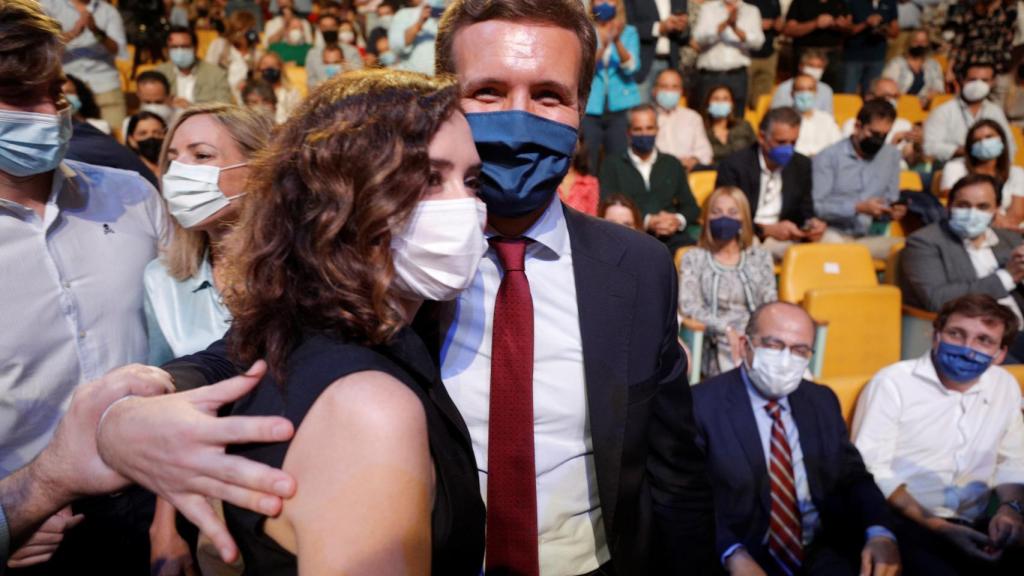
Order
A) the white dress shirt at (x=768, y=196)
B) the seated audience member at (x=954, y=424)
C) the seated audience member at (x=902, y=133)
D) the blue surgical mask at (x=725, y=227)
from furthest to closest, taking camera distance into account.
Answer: the seated audience member at (x=902, y=133), the white dress shirt at (x=768, y=196), the blue surgical mask at (x=725, y=227), the seated audience member at (x=954, y=424)

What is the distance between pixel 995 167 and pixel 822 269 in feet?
8.09

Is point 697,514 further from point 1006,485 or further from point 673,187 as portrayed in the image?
point 673,187

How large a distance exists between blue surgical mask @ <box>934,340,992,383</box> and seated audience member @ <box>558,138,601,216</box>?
7.75 ft

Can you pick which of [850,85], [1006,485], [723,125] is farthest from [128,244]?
[850,85]

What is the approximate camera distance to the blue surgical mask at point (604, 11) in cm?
559

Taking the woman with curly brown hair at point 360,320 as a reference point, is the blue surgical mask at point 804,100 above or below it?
above

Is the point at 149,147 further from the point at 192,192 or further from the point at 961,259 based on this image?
the point at 961,259

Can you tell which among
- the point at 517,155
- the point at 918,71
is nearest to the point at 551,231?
the point at 517,155

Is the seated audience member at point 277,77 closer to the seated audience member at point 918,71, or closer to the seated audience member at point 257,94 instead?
the seated audience member at point 257,94

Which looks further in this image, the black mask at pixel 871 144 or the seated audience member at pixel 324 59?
the seated audience member at pixel 324 59

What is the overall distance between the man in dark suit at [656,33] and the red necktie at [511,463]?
5567mm

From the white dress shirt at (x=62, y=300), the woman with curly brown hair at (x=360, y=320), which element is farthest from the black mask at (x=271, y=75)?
the woman with curly brown hair at (x=360, y=320)

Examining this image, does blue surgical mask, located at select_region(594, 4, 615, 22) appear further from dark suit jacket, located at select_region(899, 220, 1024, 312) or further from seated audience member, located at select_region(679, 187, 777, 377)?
dark suit jacket, located at select_region(899, 220, 1024, 312)

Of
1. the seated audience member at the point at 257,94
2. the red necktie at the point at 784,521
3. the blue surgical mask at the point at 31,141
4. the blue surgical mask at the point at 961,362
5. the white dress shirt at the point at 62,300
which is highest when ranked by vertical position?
the seated audience member at the point at 257,94
